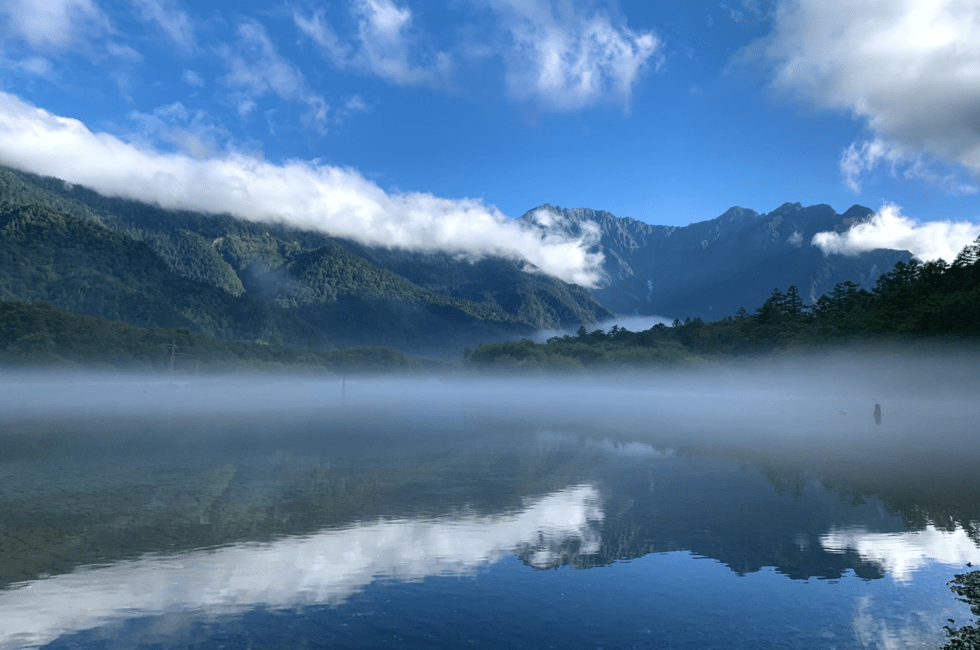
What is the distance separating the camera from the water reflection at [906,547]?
17344 mm

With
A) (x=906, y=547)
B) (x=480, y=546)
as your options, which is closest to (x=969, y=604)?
(x=906, y=547)

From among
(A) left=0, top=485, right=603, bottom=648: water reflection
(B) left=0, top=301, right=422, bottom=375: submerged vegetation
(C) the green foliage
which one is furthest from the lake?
(B) left=0, top=301, right=422, bottom=375: submerged vegetation

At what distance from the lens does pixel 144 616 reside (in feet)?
43.1

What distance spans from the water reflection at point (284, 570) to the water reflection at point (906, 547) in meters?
7.13

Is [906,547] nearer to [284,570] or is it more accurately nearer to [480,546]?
[480,546]

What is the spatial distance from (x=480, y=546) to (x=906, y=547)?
1195 cm

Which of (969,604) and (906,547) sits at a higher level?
(969,604)

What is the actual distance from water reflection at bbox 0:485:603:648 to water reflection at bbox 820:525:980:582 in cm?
713

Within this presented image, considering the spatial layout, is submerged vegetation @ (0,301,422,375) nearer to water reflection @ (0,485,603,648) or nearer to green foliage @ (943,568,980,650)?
water reflection @ (0,485,603,648)

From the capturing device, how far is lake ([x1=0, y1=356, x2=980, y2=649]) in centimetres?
1288

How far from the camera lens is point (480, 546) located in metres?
19.1

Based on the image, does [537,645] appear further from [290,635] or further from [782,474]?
[782,474]

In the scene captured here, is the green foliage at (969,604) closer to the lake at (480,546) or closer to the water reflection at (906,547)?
the lake at (480,546)

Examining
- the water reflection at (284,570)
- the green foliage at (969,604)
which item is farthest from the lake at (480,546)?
the green foliage at (969,604)
